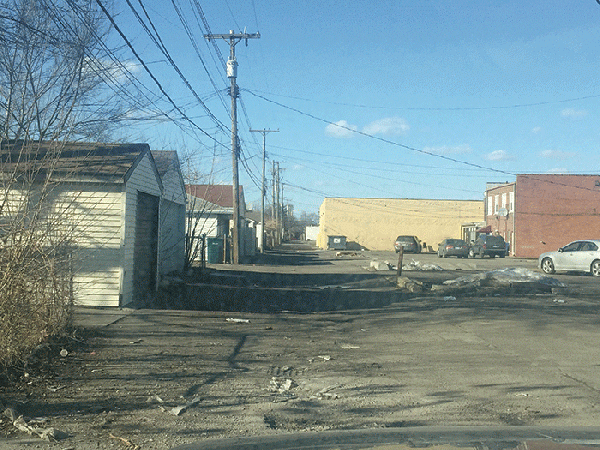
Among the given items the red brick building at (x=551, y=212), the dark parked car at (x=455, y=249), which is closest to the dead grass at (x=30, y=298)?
the dark parked car at (x=455, y=249)

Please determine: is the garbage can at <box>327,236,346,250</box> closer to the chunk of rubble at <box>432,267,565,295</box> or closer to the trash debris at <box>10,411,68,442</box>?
the chunk of rubble at <box>432,267,565,295</box>

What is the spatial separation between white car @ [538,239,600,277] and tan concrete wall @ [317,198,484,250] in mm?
42398

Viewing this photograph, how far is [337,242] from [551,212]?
73.9 feet

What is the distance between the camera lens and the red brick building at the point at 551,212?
47.0 metres

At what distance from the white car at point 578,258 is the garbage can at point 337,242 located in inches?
1492

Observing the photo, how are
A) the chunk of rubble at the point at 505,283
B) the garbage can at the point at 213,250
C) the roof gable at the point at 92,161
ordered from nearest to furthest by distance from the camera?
the roof gable at the point at 92,161, the chunk of rubble at the point at 505,283, the garbage can at the point at 213,250

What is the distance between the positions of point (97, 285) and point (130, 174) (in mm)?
2357

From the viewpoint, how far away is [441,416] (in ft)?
17.5

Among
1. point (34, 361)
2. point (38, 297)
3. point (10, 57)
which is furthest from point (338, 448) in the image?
point (10, 57)

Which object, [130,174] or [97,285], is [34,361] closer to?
[97,285]

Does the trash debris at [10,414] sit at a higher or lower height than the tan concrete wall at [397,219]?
lower

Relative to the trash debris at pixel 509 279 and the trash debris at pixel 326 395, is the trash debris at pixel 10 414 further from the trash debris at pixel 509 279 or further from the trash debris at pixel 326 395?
the trash debris at pixel 509 279

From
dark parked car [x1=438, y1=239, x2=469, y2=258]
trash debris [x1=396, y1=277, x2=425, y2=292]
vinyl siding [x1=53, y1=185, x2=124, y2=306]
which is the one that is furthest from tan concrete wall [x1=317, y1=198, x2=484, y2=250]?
vinyl siding [x1=53, y1=185, x2=124, y2=306]

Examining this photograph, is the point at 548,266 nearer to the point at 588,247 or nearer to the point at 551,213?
the point at 588,247
